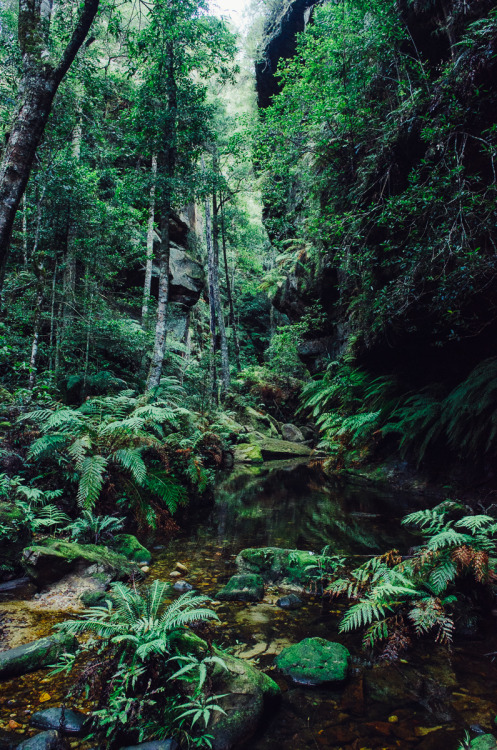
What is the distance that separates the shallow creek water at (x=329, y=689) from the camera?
1709 mm

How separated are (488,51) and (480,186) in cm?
152

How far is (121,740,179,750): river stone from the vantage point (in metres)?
1.47

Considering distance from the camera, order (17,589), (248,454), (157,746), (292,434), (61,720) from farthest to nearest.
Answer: (292,434) < (248,454) < (17,589) < (61,720) < (157,746)

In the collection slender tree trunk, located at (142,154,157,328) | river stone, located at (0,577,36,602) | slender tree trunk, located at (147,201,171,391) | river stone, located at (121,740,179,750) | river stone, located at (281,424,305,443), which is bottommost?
river stone, located at (0,577,36,602)

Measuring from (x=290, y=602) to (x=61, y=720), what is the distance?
1.89 metres

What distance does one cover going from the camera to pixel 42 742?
149 centimetres

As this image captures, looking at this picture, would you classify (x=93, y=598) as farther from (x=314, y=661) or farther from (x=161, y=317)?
(x=161, y=317)

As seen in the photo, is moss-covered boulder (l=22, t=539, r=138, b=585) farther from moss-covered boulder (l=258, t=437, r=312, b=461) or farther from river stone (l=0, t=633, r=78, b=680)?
moss-covered boulder (l=258, t=437, r=312, b=461)

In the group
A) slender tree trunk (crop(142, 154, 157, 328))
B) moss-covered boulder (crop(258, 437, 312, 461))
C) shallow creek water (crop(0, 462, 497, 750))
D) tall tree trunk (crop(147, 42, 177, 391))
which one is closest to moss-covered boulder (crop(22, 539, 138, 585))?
shallow creek water (crop(0, 462, 497, 750))

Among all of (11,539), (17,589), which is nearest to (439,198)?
(11,539)

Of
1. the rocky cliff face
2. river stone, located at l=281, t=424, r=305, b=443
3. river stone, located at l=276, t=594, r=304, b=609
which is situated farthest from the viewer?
river stone, located at l=281, t=424, r=305, b=443

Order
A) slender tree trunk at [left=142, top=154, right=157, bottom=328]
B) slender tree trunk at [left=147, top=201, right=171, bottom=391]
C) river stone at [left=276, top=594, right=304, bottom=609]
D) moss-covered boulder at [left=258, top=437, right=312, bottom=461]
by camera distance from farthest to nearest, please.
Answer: moss-covered boulder at [left=258, top=437, right=312, bottom=461]
slender tree trunk at [left=142, top=154, right=157, bottom=328]
slender tree trunk at [left=147, top=201, right=171, bottom=391]
river stone at [left=276, top=594, right=304, bottom=609]

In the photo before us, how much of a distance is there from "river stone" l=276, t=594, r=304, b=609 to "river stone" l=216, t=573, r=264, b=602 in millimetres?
196

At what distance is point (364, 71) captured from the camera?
653cm
